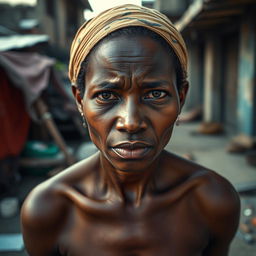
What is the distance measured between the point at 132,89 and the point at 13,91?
4.10 meters

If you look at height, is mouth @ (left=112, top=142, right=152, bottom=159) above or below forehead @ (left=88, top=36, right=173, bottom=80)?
below

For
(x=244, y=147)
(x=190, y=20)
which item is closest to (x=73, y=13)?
(x=190, y=20)

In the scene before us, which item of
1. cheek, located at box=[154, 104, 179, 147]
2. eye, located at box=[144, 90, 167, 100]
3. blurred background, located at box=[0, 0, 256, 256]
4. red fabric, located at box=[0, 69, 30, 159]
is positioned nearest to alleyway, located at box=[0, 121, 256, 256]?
blurred background, located at box=[0, 0, 256, 256]

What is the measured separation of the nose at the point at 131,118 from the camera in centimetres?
98

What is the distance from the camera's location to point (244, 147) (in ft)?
19.3

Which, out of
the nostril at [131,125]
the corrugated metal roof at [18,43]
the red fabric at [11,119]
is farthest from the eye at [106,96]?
the corrugated metal roof at [18,43]

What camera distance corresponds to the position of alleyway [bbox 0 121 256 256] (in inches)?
114

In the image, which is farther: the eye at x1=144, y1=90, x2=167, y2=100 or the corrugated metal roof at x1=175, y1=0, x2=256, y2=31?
the corrugated metal roof at x1=175, y1=0, x2=256, y2=31

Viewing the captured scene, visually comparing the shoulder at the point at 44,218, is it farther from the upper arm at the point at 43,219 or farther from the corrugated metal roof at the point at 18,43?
the corrugated metal roof at the point at 18,43

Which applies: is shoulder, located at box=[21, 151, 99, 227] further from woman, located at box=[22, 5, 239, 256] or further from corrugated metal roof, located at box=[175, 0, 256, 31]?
corrugated metal roof, located at box=[175, 0, 256, 31]

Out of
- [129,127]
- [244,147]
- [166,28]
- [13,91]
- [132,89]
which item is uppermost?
[166,28]

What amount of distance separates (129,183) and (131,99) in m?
0.43

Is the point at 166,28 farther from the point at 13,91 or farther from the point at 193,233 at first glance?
the point at 13,91

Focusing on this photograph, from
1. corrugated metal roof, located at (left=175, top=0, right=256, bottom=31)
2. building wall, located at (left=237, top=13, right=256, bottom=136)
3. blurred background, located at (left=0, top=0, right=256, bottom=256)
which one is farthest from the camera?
building wall, located at (left=237, top=13, right=256, bottom=136)
